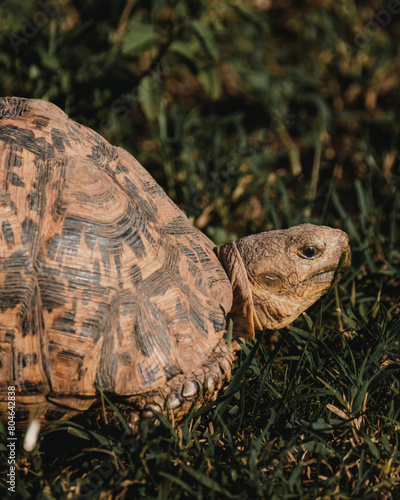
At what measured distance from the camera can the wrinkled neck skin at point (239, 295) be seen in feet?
8.85

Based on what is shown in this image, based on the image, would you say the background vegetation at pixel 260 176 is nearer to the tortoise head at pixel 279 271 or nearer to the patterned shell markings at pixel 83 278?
the tortoise head at pixel 279 271

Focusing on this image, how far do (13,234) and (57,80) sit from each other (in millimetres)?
2181

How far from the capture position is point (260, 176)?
4.19 m

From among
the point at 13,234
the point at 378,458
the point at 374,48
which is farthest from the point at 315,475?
the point at 374,48
